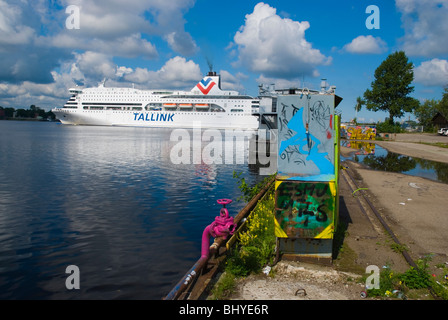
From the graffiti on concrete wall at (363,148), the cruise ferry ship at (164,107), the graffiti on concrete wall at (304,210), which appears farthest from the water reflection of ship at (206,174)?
the cruise ferry ship at (164,107)

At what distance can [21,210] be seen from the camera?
10641 millimetres

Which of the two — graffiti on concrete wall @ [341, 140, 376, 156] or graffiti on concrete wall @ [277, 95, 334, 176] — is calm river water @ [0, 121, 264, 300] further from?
graffiti on concrete wall @ [341, 140, 376, 156]

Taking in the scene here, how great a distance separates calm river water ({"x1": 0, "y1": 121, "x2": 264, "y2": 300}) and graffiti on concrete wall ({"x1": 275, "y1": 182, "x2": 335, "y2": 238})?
244 cm

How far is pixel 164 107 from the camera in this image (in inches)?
3890

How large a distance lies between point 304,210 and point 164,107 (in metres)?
97.3

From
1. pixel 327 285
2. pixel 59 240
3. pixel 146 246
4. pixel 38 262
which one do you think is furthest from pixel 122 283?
pixel 327 285

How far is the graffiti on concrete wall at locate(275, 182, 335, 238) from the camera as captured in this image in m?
5.16

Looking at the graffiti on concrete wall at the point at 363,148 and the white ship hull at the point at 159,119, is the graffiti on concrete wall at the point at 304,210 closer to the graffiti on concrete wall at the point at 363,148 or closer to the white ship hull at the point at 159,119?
→ the graffiti on concrete wall at the point at 363,148

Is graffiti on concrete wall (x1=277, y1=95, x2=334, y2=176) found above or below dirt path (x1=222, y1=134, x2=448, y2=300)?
above

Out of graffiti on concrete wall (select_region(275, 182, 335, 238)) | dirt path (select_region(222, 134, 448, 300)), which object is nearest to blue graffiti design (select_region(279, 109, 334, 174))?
graffiti on concrete wall (select_region(275, 182, 335, 238))

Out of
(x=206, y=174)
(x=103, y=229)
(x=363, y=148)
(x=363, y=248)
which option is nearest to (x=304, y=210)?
(x=363, y=248)

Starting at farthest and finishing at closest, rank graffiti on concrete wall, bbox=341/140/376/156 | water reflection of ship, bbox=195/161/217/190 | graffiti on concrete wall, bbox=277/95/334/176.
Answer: graffiti on concrete wall, bbox=341/140/376/156
water reflection of ship, bbox=195/161/217/190
graffiti on concrete wall, bbox=277/95/334/176

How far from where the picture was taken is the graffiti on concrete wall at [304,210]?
203 inches

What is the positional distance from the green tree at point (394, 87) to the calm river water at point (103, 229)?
60.5m
